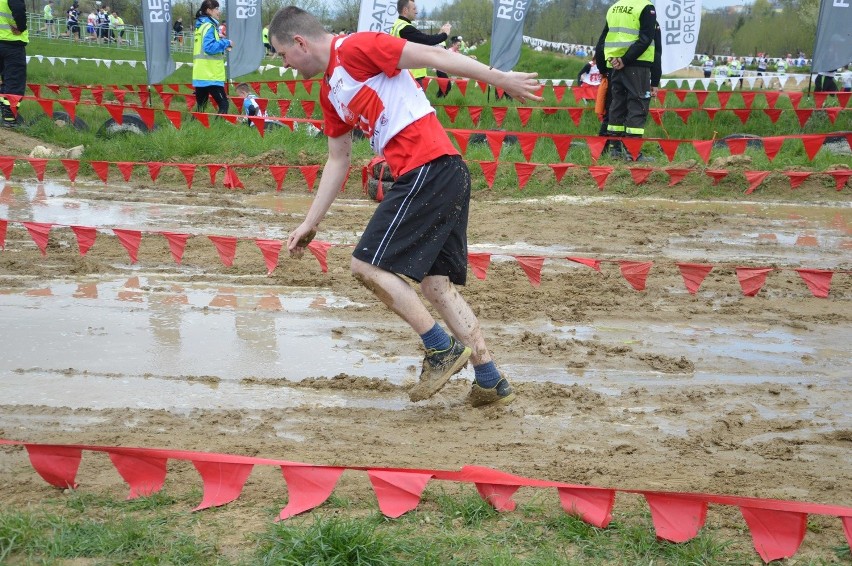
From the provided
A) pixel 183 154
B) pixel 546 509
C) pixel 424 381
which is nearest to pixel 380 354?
pixel 424 381

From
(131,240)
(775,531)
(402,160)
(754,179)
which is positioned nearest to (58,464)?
(402,160)

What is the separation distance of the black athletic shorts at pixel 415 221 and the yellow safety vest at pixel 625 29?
8.61 metres

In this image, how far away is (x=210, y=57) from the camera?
1541 centimetres

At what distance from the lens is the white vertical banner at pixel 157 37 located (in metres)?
18.0

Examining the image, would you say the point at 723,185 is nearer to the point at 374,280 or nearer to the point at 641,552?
the point at 374,280

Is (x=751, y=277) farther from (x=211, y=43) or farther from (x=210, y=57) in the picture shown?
(x=211, y=43)

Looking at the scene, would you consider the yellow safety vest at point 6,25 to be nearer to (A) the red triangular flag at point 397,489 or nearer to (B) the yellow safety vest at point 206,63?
(B) the yellow safety vest at point 206,63

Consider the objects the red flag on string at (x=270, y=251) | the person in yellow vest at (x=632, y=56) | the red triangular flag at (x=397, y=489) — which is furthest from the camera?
the person in yellow vest at (x=632, y=56)

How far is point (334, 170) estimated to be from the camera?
5.07 metres

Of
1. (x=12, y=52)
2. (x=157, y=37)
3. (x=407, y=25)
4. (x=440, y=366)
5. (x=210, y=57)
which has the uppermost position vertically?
(x=407, y=25)

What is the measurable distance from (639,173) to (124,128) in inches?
304

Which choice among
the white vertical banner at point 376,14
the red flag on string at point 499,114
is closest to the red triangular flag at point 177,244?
the red flag on string at point 499,114

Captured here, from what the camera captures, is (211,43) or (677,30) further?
(677,30)

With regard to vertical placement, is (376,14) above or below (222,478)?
above
